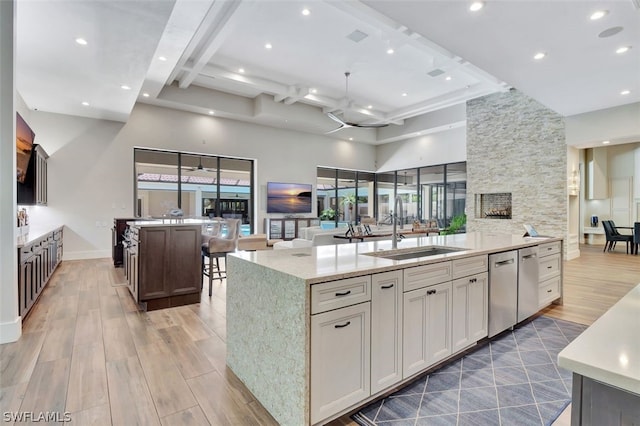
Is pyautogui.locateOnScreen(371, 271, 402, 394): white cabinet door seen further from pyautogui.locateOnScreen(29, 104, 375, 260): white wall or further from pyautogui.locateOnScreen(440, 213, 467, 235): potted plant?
pyautogui.locateOnScreen(440, 213, 467, 235): potted plant

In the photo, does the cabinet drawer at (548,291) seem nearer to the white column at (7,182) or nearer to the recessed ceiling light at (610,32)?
the recessed ceiling light at (610,32)

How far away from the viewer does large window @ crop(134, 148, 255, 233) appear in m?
8.34

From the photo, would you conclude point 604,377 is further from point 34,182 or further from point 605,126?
point 605,126

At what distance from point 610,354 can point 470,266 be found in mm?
1955

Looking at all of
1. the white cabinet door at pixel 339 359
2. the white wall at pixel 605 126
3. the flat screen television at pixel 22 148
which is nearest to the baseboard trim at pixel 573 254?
the white wall at pixel 605 126

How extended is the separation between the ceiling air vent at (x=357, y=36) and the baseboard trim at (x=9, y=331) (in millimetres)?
6002

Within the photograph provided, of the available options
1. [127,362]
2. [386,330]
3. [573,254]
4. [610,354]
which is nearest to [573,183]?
[573,254]

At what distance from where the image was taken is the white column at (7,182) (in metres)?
2.89

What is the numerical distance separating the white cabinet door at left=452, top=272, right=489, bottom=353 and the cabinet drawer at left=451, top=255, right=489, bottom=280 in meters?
0.04

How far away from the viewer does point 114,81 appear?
5.18m

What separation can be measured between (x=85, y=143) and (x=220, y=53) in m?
3.88

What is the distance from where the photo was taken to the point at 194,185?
29.8 ft

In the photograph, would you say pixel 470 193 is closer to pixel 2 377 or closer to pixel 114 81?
pixel 114 81

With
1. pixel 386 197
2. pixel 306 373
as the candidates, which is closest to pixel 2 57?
pixel 306 373
